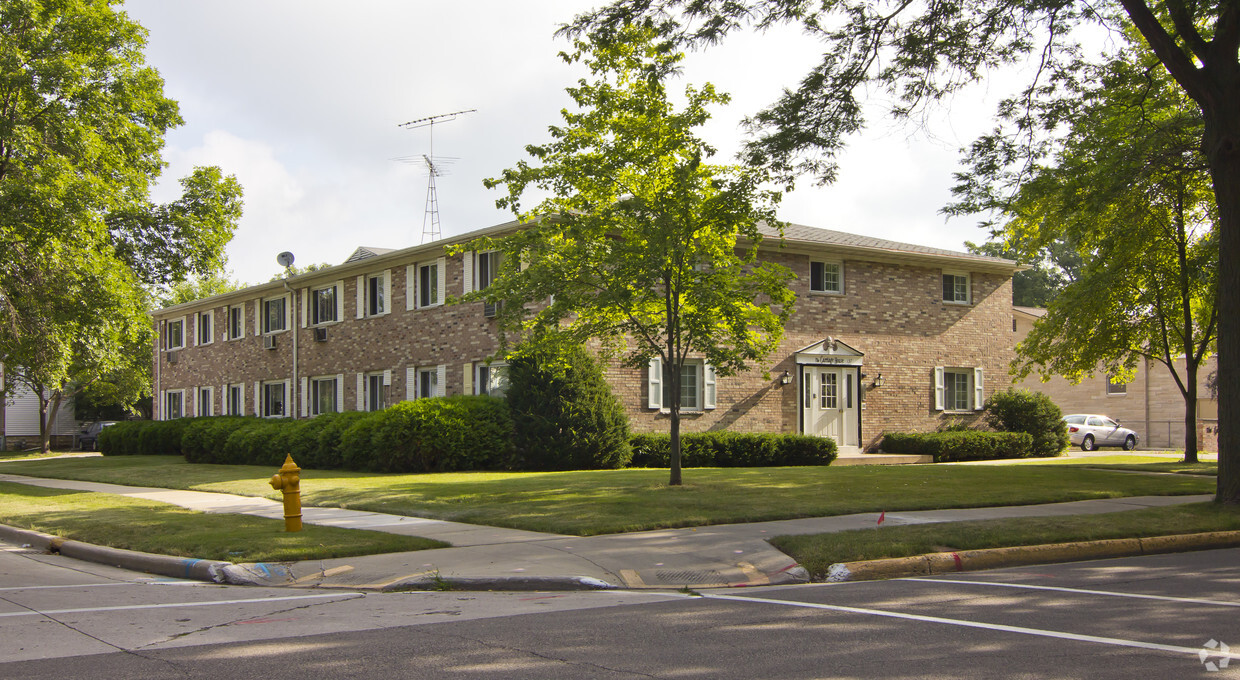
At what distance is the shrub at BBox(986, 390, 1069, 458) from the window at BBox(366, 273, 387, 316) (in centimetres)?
1810

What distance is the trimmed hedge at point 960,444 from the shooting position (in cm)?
2670

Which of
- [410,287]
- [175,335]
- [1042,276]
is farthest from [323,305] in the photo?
[1042,276]

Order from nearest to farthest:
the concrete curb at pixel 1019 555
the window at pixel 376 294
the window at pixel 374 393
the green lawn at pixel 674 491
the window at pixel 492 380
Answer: the concrete curb at pixel 1019 555
the green lawn at pixel 674 491
the window at pixel 492 380
the window at pixel 376 294
the window at pixel 374 393

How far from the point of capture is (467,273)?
→ 82.6 feet

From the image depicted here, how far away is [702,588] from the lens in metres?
8.66

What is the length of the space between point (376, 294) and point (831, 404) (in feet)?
43.8

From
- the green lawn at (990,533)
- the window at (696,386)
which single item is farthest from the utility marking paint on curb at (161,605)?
the window at (696,386)

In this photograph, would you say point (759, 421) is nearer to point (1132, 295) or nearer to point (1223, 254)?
point (1132, 295)

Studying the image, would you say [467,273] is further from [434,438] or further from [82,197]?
[82,197]

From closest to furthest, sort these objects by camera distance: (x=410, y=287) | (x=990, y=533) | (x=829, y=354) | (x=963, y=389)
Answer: (x=990, y=533) < (x=829, y=354) < (x=410, y=287) < (x=963, y=389)

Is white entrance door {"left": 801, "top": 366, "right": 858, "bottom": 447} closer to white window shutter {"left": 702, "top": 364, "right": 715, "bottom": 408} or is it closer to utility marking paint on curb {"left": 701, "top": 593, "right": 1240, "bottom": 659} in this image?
white window shutter {"left": 702, "top": 364, "right": 715, "bottom": 408}

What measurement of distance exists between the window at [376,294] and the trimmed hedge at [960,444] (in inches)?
578

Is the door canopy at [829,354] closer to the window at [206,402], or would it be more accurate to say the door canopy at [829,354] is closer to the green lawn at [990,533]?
the green lawn at [990,533]

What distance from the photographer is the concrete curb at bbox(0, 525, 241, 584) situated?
9.29 metres
